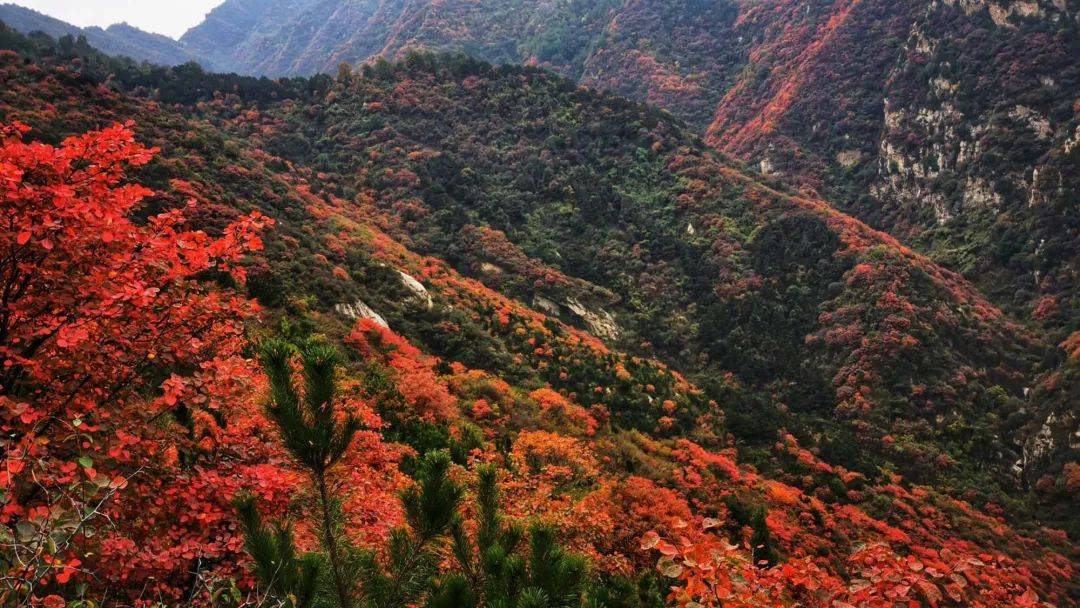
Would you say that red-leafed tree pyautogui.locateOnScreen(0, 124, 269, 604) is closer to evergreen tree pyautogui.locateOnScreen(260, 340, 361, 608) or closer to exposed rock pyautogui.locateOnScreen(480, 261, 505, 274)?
evergreen tree pyautogui.locateOnScreen(260, 340, 361, 608)

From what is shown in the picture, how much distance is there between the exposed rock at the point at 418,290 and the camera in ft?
89.5

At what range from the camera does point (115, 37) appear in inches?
6334

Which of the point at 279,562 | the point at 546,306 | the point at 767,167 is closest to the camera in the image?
the point at 279,562

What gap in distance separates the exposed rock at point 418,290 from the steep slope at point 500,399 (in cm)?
18

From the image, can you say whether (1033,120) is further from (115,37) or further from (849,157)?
(115,37)

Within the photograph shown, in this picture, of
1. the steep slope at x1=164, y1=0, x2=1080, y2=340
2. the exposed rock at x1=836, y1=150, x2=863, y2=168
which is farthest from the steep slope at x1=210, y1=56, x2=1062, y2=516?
the exposed rock at x1=836, y1=150, x2=863, y2=168

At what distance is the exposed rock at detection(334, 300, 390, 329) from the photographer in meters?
21.6

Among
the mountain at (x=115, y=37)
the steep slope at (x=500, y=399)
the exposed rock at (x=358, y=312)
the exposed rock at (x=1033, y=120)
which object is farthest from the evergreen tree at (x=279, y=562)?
the mountain at (x=115, y=37)

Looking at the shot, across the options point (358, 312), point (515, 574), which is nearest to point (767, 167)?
point (358, 312)

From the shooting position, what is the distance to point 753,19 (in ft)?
315

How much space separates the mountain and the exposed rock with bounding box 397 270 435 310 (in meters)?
121

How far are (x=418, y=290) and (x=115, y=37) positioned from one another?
645ft

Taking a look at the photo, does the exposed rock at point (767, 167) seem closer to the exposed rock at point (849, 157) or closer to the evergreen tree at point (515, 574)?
the exposed rock at point (849, 157)

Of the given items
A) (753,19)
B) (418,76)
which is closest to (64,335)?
(418,76)
